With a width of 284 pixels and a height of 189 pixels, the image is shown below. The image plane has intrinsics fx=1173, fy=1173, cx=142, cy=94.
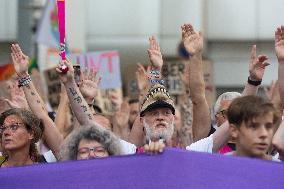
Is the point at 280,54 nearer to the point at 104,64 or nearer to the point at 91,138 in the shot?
the point at 91,138

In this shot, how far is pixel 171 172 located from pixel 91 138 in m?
0.65

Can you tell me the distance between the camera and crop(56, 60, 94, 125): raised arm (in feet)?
21.6

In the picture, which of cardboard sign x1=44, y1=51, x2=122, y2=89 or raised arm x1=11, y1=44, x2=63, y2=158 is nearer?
raised arm x1=11, y1=44, x2=63, y2=158

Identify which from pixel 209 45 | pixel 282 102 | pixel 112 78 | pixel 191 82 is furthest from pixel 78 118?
pixel 209 45

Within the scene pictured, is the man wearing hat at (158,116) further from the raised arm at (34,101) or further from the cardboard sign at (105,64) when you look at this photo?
the cardboard sign at (105,64)

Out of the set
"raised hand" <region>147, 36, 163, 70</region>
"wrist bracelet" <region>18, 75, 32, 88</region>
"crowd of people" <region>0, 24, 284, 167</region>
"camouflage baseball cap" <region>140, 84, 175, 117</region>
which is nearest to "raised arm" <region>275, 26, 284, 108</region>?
"crowd of people" <region>0, 24, 284, 167</region>

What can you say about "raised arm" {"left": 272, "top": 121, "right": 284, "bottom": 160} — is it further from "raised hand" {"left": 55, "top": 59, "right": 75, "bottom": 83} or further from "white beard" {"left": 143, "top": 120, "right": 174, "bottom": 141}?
"raised hand" {"left": 55, "top": 59, "right": 75, "bottom": 83}

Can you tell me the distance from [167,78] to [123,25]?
840 cm

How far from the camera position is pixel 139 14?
19.9 metres

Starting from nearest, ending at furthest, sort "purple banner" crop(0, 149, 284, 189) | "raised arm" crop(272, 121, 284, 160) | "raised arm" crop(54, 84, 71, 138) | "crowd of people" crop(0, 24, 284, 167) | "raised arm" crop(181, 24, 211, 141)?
"purple banner" crop(0, 149, 284, 189) → "crowd of people" crop(0, 24, 284, 167) → "raised arm" crop(272, 121, 284, 160) → "raised arm" crop(181, 24, 211, 141) → "raised arm" crop(54, 84, 71, 138)

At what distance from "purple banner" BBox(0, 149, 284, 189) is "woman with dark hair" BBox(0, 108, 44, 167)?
1.08m

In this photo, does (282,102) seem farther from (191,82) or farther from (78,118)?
(78,118)

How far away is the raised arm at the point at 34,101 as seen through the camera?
6984 millimetres

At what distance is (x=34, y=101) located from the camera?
7.19 m
